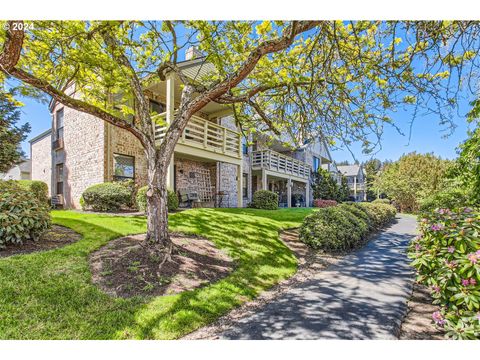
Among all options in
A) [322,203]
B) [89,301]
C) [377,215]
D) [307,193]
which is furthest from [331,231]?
[307,193]

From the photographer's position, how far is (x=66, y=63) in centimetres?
501

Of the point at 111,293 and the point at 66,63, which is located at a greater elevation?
the point at 66,63

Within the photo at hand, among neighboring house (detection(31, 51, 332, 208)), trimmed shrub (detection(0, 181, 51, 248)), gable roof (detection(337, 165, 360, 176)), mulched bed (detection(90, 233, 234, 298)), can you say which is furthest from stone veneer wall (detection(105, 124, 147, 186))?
gable roof (detection(337, 165, 360, 176))

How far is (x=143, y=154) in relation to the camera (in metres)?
11.0

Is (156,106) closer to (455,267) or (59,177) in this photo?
(59,177)

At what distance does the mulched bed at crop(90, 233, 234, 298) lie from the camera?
3.45m

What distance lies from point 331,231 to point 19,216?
6.48 m

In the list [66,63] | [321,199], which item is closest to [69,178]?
[66,63]

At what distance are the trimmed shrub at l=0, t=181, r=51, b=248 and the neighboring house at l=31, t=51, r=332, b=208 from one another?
4594mm

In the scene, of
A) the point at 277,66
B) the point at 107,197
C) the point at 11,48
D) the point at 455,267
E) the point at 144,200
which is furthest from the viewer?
the point at 107,197

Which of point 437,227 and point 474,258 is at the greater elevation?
point 437,227

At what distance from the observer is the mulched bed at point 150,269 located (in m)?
3.45
